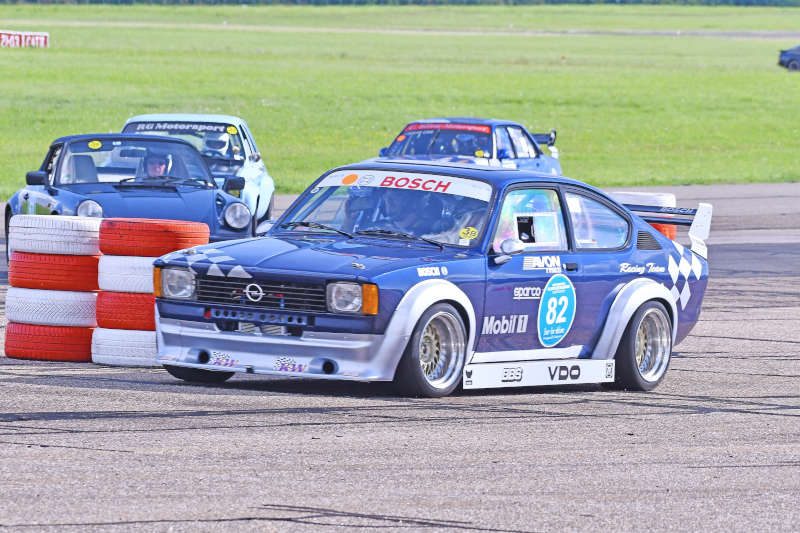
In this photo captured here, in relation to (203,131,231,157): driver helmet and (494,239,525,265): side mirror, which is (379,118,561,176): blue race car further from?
(494,239,525,265): side mirror

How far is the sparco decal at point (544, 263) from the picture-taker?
892 centimetres

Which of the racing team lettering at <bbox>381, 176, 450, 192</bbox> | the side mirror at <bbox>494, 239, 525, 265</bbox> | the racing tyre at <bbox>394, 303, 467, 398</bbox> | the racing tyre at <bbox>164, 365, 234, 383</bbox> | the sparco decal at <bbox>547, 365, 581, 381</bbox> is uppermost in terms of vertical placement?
the racing team lettering at <bbox>381, 176, 450, 192</bbox>

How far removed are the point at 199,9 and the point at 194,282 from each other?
98.9m

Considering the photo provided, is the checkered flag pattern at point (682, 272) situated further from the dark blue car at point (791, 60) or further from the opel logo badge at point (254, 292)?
the dark blue car at point (791, 60)

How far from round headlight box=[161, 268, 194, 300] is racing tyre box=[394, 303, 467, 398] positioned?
1261mm

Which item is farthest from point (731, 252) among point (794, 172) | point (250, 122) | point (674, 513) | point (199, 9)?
point (199, 9)

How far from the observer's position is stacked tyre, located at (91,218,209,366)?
30.3 feet

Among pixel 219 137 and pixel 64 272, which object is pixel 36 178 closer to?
pixel 219 137

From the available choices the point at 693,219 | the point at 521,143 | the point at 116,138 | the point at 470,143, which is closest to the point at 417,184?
the point at 693,219

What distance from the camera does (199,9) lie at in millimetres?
105000

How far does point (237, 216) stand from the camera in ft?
47.4

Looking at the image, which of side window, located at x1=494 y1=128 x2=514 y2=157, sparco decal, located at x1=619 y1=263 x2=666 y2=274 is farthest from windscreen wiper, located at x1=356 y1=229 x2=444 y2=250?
side window, located at x1=494 y1=128 x2=514 y2=157

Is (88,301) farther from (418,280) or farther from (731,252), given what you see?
(731,252)

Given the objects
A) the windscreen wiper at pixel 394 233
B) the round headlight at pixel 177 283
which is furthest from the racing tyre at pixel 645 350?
the round headlight at pixel 177 283
